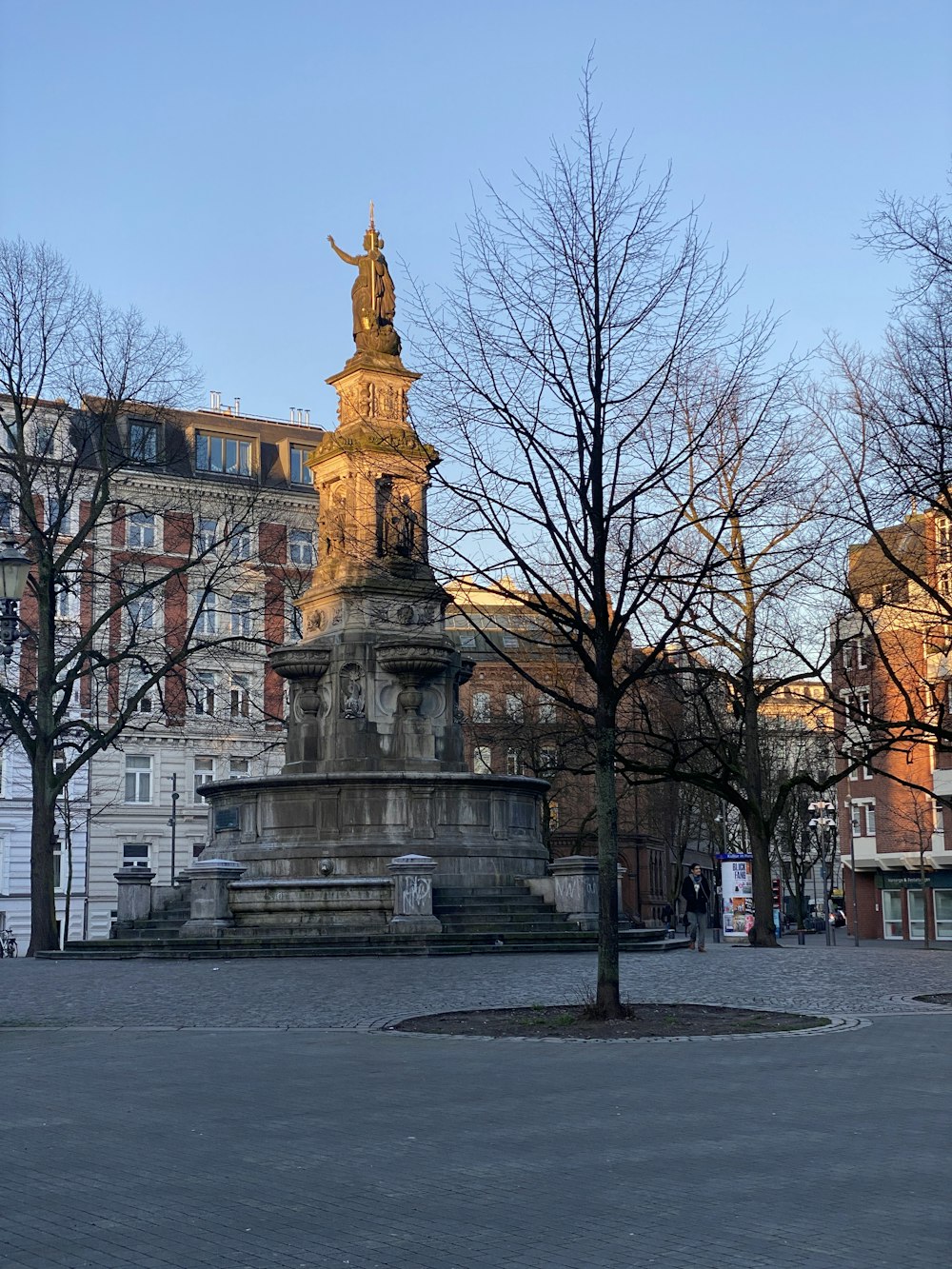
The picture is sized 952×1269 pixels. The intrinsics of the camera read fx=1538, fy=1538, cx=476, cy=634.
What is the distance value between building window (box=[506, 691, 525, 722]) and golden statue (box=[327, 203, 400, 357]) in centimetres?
1848

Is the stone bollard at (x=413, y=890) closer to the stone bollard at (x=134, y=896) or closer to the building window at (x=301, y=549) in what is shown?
the stone bollard at (x=134, y=896)

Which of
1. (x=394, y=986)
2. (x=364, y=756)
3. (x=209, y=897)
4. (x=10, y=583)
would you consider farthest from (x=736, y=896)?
(x=10, y=583)

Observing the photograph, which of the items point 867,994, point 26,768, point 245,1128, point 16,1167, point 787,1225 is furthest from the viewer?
point 26,768

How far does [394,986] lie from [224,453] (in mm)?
53546

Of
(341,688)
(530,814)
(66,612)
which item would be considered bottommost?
(530,814)

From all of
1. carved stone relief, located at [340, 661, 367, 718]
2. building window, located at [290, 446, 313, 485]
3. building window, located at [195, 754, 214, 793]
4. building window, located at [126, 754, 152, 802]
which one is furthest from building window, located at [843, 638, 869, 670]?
building window, located at [290, 446, 313, 485]

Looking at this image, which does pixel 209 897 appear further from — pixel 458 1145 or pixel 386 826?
pixel 458 1145

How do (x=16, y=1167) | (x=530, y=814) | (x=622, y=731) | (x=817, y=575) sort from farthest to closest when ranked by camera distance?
1. (x=530, y=814)
2. (x=817, y=575)
3. (x=622, y=731)
4. (x=16, y=1167)

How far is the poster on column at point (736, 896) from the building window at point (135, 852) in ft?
104

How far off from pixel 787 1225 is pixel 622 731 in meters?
19.1

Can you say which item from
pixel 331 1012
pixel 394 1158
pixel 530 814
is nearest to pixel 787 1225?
pixel 394 1158

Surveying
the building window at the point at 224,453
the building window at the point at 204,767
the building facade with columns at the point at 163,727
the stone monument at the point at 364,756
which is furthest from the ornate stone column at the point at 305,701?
the building window at the point at 224,453

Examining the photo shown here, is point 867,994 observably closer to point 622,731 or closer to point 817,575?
point 622,731

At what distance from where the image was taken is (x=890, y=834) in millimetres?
64500
